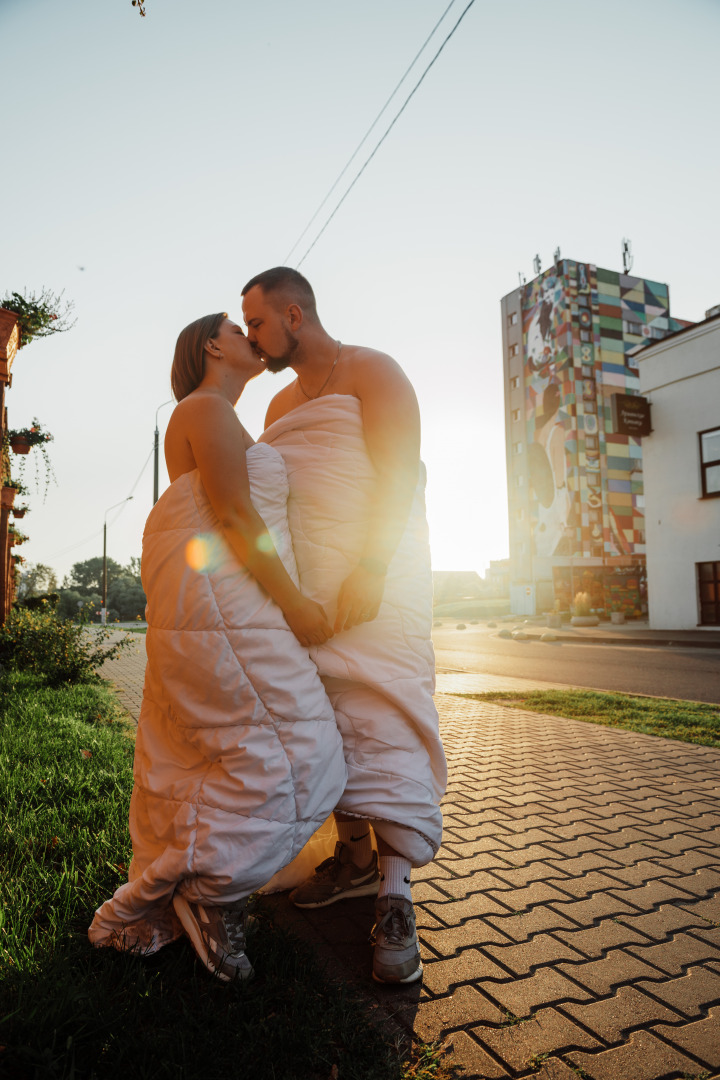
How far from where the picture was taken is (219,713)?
1859mm

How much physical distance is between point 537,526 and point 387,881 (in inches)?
2224

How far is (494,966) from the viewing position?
201 centimetres

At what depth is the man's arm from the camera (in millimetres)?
2148

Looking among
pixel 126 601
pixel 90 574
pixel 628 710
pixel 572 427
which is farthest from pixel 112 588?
pixel 628 710

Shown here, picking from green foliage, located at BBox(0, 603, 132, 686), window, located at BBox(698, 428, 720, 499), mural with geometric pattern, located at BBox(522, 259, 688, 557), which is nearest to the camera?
green foliage, located at BBox(0, 603, 132, 686)

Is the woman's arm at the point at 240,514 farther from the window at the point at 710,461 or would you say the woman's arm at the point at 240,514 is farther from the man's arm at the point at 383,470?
the window at the point at 710,461

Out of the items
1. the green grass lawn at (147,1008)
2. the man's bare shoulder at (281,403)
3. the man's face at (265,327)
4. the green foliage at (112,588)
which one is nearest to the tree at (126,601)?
the green foliage at (112,588)

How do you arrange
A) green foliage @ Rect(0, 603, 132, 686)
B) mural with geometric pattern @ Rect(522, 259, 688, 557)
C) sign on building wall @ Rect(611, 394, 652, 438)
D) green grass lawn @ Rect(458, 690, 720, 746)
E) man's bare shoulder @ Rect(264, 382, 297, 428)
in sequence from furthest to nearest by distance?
mural with geometric pattern @ Rect(522, 259, 688, 557) < sign on building wall @ Rect(611, 394, 652, 438) < green foliage @ Rect(0, 603, 132, 686) < green grass lawn @ Rect(458, 690, 720, 746) < man's bare shoulder @ Rect(264, 382, 297, 428)

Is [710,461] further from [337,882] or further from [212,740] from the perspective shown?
[212,740]

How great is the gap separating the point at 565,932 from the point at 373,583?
133 cm

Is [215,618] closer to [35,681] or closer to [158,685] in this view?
[158,685]

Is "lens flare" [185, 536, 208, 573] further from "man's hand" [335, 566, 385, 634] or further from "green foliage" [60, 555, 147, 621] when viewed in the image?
"green foliage" [60, 555, 147, 621]

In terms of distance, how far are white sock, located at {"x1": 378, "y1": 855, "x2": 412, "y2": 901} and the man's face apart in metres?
1.77

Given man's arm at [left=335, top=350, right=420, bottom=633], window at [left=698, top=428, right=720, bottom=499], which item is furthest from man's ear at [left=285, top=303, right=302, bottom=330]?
window at [left=698, top=428, right=720, bottom=499]
